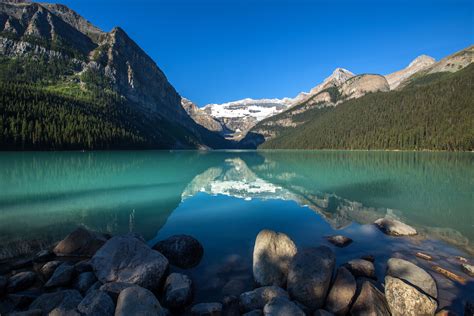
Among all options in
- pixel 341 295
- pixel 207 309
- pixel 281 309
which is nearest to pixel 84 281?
pixel 207 309

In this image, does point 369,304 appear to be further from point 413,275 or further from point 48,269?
point 48,269

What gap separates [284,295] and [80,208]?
69.8 feet

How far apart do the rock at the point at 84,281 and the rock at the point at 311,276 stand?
733 centimetres

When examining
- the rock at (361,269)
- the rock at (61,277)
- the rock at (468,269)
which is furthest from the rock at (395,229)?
the rock at (61,277)

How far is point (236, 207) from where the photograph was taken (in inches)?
1042

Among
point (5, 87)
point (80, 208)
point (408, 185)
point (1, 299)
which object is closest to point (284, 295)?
point (1, 299)

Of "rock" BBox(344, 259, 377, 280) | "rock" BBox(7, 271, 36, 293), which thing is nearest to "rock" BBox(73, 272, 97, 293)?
"rock" BBox(7, 271, 36, 293)

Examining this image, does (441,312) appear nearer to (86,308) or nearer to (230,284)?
(230,284)

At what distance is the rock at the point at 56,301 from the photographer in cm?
893

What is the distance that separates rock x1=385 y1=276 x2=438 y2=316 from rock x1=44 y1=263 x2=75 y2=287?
11.5m

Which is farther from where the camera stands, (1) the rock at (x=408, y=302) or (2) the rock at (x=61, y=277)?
(2) the rock at (x=61, y=277)

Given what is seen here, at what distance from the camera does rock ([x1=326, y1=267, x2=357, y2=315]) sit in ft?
31.1

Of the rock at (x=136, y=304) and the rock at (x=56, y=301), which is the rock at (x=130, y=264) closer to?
the rock at (x=56, y=301)

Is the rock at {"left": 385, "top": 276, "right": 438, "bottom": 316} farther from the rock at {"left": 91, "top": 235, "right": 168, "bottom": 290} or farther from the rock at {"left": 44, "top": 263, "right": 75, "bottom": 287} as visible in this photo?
the rock at {"left": 44, "top": 263, "right": 75, "bottom": 287}
